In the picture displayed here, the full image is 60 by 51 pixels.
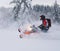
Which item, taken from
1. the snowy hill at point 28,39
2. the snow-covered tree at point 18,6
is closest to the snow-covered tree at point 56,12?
the snowy hill at point 28,39

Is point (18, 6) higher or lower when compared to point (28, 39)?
higher

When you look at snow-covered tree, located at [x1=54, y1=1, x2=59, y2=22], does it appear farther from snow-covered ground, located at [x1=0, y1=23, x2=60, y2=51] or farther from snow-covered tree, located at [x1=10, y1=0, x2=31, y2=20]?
snow-covered tree, located at [x1=10, y1=0, x2=31, y2=20]

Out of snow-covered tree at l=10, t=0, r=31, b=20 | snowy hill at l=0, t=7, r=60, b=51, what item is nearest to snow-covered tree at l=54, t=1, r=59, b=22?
snowy hill at l=0, t=7, r=60, b=51

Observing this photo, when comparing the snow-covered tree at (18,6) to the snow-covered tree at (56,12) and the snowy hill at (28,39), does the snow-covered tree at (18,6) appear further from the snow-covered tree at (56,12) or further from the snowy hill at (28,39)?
the snow-covered tree at (56,12)

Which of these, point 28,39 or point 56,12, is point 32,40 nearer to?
point 28,39

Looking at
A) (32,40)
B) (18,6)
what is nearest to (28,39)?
(32,40)

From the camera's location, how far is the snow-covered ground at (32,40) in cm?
219

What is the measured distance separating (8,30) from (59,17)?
22.7 inches

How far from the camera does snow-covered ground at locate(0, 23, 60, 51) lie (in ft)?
7.20

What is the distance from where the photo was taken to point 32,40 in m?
2.23

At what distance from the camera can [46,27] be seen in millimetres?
2215

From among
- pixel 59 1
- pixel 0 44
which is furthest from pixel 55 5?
pixel 0 44

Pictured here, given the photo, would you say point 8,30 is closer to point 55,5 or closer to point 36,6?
point 36,6

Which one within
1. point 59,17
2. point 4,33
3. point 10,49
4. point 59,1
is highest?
point 59,1
